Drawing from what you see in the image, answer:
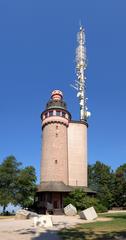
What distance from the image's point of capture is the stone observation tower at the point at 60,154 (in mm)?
42406

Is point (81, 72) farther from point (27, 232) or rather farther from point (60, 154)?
point (27, 232)

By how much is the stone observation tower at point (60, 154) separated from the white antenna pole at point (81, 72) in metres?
2.42

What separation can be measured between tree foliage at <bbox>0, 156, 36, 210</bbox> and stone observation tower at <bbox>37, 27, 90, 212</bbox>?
240 centimetres

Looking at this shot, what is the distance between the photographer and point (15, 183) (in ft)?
127

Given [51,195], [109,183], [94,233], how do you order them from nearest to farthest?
[94,233], [51,195], [109,183]

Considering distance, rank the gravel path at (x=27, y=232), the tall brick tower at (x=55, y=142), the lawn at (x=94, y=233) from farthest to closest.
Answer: the tall brick tower at (x=55, y=142)
the lawn at (x=94, y=233)
the gravel path at (x=27, y=232)

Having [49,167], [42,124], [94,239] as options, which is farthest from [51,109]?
[94,239]

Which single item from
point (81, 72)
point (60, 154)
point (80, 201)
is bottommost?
point (80, 201)

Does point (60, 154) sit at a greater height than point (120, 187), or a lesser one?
greater

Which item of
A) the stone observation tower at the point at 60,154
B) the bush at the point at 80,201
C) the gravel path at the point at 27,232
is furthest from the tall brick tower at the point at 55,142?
the gravel path at the point at 27,232

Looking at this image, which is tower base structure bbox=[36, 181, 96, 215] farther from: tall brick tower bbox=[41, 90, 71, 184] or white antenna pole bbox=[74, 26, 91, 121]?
white antenna pole bbox=[74, 26, 91, 121]

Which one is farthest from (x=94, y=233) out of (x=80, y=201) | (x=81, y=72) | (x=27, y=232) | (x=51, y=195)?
(x=81, y=72)

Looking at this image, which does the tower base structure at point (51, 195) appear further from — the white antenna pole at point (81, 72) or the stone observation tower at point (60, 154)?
the white antenna pole at point (81, 72)

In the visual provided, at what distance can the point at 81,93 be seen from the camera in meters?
54.7
